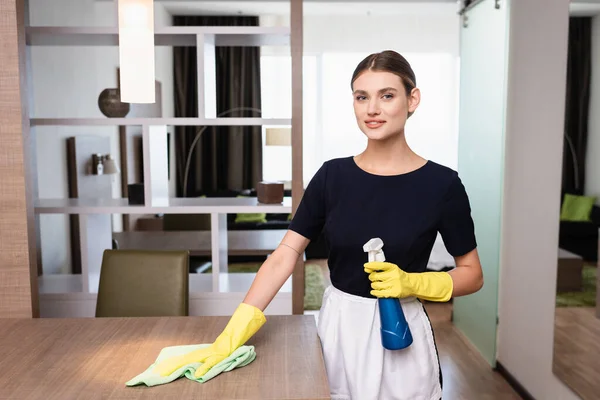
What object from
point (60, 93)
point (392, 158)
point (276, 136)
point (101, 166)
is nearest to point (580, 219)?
point (392, 158)

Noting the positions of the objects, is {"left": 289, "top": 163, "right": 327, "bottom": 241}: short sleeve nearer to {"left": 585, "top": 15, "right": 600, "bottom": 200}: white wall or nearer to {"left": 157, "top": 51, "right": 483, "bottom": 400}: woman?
{"left": 157, "top": 51, "right": 483, "bottom": 400}: woman

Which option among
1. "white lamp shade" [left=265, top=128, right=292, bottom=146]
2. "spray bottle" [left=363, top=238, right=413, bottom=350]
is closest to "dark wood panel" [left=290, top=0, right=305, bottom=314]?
"spray bottle" [left=363, top=238, right=413, bottom=350]

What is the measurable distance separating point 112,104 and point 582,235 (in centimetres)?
210

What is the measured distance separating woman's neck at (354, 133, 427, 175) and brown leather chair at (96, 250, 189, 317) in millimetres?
1015

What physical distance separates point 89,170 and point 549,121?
3078mm

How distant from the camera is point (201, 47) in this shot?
2658 mm

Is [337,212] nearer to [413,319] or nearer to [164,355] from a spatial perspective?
[413,319]

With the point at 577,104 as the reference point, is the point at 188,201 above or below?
below

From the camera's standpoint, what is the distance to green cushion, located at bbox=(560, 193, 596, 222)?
2.16 metres

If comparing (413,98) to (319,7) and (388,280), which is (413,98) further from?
(319,7)

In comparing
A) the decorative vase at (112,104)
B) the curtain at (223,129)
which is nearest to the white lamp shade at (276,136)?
the curtain at (223,129)

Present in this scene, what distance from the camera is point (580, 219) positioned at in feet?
7.39

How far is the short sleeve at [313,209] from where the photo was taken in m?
1.66

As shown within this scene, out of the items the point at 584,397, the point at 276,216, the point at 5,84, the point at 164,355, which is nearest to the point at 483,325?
the point at 584,397
